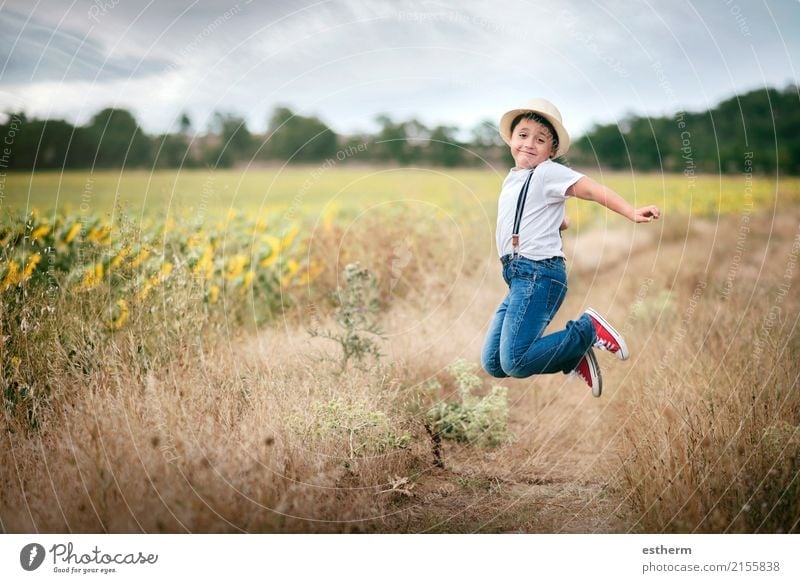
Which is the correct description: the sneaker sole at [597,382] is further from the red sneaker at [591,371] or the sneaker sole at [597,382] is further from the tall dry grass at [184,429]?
the tall dry grass at [184,429]

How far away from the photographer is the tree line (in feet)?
29.8

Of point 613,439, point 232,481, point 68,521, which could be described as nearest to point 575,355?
point 613,439

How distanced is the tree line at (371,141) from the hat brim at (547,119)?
2.20m

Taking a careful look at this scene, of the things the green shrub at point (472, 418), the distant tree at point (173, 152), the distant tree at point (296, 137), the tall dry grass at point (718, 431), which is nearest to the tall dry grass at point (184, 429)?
the green shrub at point (472, 418)

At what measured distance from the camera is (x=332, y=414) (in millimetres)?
4254

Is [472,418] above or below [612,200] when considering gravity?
below

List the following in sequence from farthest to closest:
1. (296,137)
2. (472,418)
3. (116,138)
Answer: (116,138), (296,137), (472,418)

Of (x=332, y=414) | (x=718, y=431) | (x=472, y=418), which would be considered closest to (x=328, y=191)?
(x=472, y=418)

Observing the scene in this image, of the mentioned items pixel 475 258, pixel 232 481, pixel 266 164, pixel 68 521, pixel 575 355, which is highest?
pixel 266 164

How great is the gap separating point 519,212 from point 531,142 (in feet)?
1.53

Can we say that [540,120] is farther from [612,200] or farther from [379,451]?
[379,451]

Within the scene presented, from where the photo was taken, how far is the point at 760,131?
76.3 ft

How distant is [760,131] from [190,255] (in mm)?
22931
